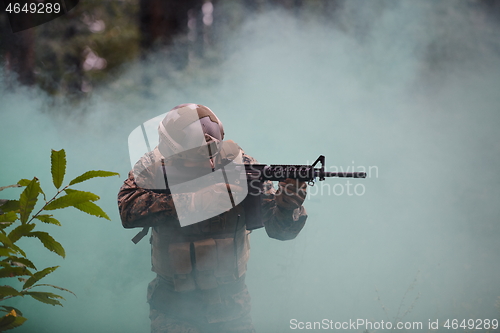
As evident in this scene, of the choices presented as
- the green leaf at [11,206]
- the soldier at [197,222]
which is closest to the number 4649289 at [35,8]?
the soldier at [197,222]

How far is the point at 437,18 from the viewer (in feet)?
8.38

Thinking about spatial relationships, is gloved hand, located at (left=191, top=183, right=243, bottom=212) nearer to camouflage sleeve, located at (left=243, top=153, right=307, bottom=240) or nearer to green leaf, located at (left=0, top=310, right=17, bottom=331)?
camouflage sleeve, located at (left=243, top=153, right=307, bottom=240)

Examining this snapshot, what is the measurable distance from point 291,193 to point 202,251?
511 mm

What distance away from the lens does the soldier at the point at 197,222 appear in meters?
1.62

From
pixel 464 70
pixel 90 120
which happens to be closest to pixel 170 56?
pixel 90 120

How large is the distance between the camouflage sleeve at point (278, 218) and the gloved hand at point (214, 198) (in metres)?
0.19

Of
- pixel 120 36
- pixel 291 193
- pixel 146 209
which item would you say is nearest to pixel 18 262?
pixel 146 209

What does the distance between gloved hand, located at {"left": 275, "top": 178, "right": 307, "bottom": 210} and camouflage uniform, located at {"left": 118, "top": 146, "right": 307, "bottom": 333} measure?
0.21 ft

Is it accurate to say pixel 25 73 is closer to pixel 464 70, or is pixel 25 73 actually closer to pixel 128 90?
pixel 128 90

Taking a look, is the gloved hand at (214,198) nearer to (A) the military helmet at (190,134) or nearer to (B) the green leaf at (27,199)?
(A) the military helmet at (190,134)

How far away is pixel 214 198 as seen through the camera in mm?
1634

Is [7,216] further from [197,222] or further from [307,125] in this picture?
[307,125]

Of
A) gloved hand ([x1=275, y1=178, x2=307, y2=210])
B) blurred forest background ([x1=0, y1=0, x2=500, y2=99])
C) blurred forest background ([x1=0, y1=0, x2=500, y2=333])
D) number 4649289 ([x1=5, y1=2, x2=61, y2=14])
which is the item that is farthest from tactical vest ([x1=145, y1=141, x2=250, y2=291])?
number 4649289 ([x1=5, y1=2, x2=61, y2=14])

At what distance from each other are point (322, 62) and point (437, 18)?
33.4 inches
